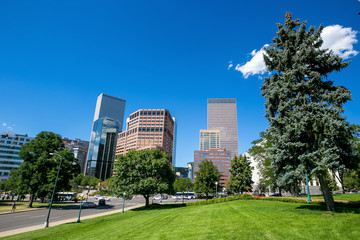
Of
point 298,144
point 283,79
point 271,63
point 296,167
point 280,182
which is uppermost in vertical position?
point 271,63

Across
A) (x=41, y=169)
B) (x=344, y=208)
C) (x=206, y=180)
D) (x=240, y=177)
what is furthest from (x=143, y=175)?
(x=344, y=208)

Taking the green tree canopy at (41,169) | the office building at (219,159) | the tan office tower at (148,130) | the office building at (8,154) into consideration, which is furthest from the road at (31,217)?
the office building at (219,159)

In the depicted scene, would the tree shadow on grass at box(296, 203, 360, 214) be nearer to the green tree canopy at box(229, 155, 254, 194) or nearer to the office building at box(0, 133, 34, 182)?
the green tree canopy at box(229, 155, 254, 194)

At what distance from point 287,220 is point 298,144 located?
5596mm

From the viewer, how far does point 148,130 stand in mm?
176875

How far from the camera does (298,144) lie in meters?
14.7

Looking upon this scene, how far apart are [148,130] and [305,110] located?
167m

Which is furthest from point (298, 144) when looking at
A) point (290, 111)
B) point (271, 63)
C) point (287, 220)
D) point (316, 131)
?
point (271, 63)

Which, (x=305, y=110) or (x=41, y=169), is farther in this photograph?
(x=41, y=169)

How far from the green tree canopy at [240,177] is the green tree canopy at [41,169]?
3748 cm

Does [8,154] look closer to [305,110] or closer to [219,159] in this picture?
[219,159]

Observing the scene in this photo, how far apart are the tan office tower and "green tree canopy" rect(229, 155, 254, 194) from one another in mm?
123801

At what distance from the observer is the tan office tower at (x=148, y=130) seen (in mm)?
174500

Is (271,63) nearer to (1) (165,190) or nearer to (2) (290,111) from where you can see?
(2) (290,111)
